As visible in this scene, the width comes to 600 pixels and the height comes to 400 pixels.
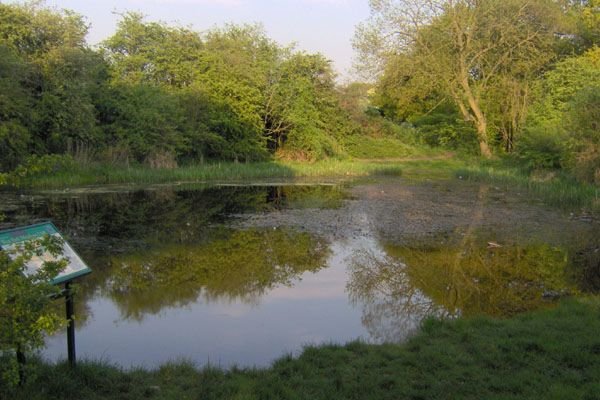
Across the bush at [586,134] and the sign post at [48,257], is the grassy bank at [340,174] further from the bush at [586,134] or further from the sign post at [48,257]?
the sign post at [48,257]

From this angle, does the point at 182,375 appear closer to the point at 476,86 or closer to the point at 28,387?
the point at 28,387

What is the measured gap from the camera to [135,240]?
11398mm

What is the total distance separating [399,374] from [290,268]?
15.8 feet

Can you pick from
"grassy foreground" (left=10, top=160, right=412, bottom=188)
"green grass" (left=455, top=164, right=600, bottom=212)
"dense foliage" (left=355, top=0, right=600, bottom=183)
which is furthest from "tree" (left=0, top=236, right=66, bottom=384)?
"dense foliage" (left=355, top=0, right=600, bottom=183)

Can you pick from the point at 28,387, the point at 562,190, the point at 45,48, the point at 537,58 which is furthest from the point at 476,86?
the point at 28,387

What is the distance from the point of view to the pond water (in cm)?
625

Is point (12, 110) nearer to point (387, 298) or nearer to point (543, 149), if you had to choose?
point (387, 298)

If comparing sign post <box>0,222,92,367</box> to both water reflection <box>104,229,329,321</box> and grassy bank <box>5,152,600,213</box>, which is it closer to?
water reflection <box>104,229,329,321</box>

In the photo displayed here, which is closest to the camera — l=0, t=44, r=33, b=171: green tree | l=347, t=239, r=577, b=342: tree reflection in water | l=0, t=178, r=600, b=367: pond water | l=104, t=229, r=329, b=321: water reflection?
l=0, t=178, r=600, b=367: pond water

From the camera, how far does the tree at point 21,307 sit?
3.51m

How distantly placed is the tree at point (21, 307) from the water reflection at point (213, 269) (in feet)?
10.5

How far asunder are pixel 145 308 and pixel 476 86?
27.8m

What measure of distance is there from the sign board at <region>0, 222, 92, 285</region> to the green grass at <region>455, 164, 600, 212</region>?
1338 cm

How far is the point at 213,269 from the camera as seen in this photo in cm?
914
